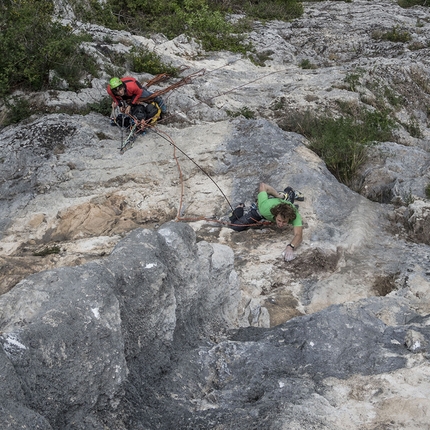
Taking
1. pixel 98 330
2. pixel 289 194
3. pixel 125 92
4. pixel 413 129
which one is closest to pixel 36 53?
pixel 125 92

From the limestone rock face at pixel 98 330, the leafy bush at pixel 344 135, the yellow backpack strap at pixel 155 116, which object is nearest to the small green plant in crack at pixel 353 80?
the leafy bush at pixel 344 135

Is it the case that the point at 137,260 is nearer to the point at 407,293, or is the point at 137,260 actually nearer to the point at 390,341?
the point at 390,341

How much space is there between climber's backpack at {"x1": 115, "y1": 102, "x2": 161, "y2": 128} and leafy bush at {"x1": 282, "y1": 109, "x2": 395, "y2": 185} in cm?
256

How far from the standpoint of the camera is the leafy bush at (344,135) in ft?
27.7

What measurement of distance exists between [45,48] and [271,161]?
5.07 m

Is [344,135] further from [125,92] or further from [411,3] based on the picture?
[411,3]

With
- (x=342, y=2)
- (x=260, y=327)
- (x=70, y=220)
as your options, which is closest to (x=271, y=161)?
(x=70, y=220)

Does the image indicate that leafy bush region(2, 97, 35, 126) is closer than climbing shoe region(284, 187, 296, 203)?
No

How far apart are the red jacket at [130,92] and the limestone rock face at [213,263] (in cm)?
59

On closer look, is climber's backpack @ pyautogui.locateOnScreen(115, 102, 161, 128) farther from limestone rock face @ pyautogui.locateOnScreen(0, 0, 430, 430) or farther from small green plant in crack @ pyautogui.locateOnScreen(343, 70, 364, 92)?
small green plant in crack @ pyautogui.locateOnScreen(343, 70, 364, 92)

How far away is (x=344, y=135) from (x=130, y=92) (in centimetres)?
375

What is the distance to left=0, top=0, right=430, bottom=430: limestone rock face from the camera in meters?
3.22

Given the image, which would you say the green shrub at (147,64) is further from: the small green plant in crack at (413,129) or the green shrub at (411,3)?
the green shrub at (411,3)

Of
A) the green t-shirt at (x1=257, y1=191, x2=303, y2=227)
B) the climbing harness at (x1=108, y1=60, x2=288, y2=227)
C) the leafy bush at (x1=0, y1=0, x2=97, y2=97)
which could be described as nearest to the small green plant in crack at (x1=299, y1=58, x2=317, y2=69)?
the climbing harness at (x1=108, y1=60, x2=288, y2=227)
